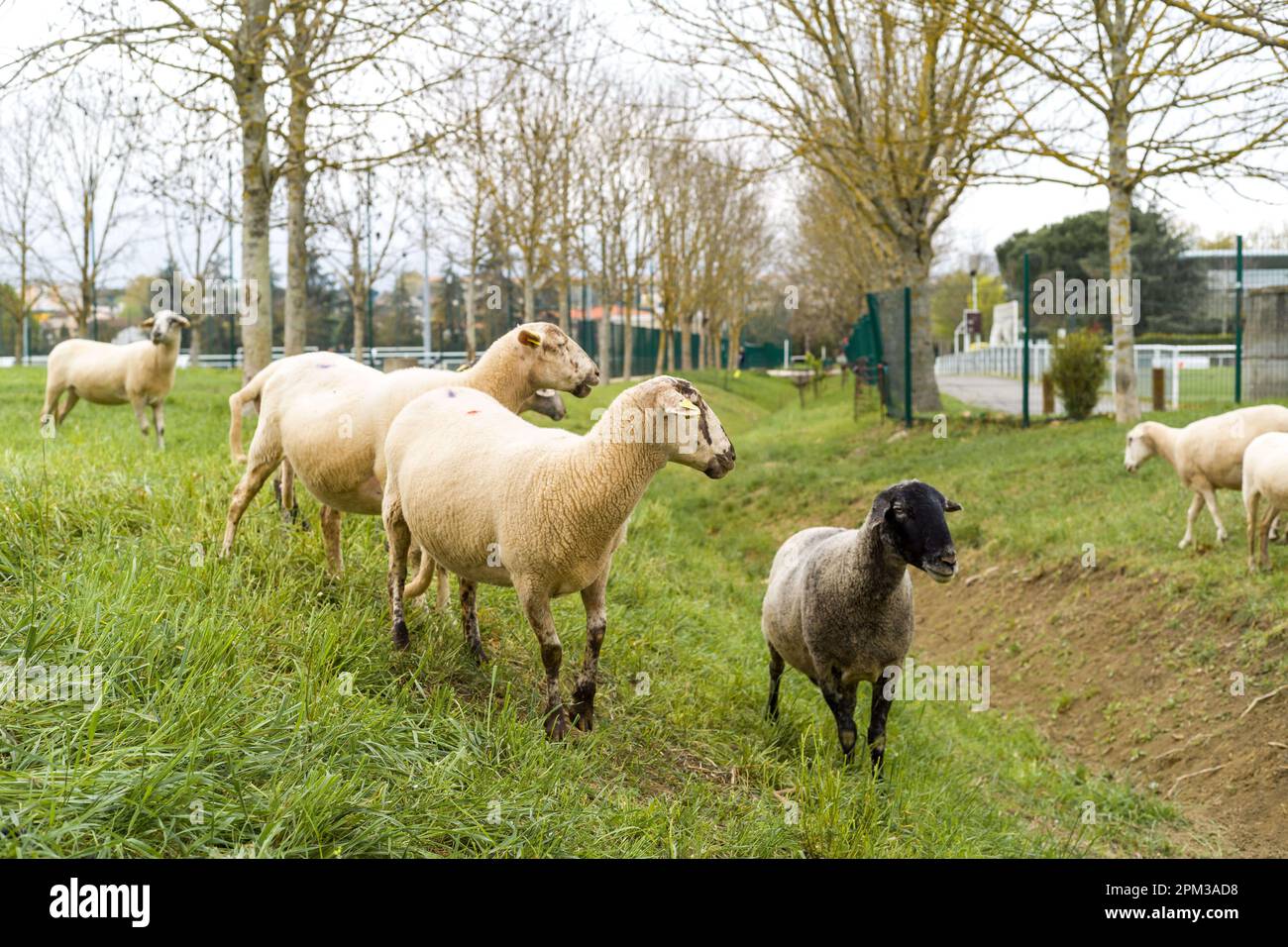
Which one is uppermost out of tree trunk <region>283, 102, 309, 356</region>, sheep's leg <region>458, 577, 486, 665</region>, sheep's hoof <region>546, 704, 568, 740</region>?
tree trunk <region>283, 102, 309, 356</region>

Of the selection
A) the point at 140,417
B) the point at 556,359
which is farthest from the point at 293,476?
the point at 140,417

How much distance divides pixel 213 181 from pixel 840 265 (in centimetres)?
3339

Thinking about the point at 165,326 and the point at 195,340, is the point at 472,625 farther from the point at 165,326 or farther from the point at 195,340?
the point at 195,340

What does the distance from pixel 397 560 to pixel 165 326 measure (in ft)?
23.1

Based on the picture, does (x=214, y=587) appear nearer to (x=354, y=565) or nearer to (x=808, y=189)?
(x=354, y=565)

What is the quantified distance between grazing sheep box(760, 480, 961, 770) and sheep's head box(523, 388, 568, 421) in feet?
5.30

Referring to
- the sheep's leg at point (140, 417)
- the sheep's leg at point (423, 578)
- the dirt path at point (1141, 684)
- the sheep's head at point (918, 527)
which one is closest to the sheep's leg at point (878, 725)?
the sheep's head at point (918, 527)

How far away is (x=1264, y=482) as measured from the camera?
7566mm

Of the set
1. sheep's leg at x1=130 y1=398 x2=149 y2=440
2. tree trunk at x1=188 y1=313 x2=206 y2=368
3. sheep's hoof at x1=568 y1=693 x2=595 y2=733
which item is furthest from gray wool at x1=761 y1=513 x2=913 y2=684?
tree trunk at x1=188 y1=313 x2=206 y2=368

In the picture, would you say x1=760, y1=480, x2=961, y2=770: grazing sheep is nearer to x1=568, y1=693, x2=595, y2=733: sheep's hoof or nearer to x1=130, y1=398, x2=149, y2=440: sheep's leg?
x1=568, y1=693, x2=595, y2=733: sheep's hoof

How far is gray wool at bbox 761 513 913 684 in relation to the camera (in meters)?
5.04

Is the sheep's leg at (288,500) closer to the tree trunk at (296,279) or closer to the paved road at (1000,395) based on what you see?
the tree trunk at (296,279)

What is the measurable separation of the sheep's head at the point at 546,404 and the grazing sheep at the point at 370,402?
112mm

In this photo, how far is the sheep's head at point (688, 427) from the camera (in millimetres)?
4070
